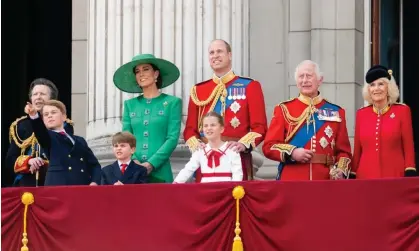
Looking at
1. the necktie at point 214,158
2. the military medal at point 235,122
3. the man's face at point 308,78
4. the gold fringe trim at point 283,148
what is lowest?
the necktie at point 214,158

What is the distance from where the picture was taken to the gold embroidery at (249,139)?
49.0ft

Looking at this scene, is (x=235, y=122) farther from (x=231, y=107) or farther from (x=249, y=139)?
(x=249, y=139)

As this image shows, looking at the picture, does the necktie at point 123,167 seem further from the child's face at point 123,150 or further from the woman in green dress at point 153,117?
the woman in green dress at point 153,117

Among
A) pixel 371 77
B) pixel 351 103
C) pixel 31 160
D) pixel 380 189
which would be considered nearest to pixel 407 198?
pixel 380 189

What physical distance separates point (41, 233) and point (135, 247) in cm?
83

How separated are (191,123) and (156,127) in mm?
314

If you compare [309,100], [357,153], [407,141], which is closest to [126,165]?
[309,100]

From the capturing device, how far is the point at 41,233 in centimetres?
1437

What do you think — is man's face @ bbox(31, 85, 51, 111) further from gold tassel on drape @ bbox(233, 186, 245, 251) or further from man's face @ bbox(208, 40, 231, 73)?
gold tassel on drape @ bbox(233, 186, 245, 251)

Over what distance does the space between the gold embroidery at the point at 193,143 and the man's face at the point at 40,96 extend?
1.36 metres

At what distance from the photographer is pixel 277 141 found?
14.9 metres

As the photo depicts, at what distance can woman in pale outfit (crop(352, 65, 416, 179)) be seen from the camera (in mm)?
14781

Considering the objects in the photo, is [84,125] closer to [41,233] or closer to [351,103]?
[351,103]

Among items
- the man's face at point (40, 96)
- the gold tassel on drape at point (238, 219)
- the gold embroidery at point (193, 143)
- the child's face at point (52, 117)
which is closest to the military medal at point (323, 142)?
the gold embroidery at point (193, 143)
